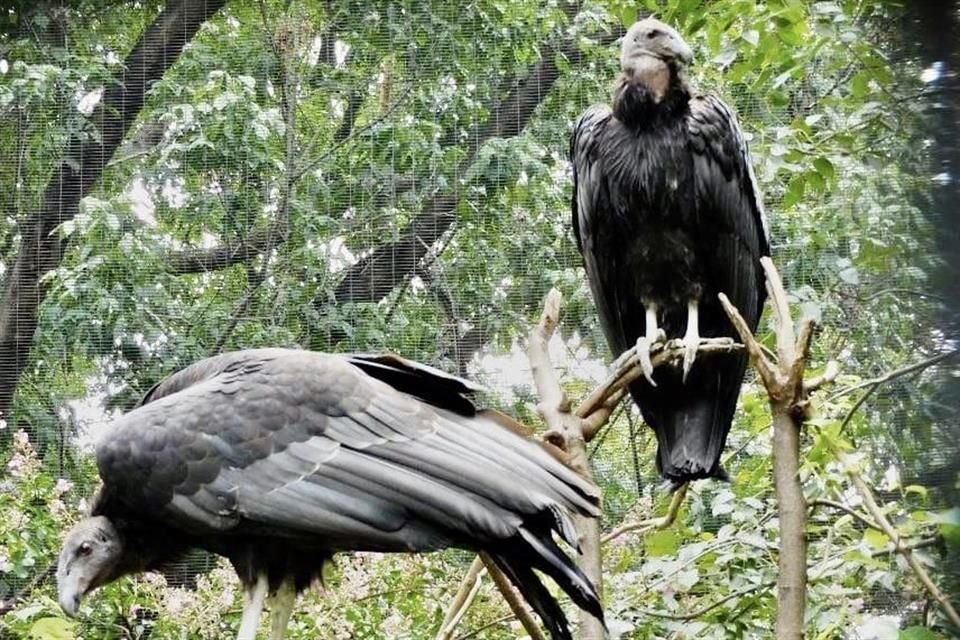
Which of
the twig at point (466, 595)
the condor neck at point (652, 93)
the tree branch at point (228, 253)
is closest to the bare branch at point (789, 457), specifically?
the twig at point (466, 595)

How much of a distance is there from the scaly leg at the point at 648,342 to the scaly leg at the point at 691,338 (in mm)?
62

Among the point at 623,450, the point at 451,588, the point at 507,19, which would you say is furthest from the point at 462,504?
the point at 507,19

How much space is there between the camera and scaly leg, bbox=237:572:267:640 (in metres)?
1.93

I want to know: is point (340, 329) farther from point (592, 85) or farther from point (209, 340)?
point (592, 85)

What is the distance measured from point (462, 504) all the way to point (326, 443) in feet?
0.87

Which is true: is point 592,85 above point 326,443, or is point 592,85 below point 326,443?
above

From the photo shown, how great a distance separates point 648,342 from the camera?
2.46 m

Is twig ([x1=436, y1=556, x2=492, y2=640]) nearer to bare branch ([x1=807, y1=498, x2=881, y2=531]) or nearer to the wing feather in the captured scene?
the wing feather

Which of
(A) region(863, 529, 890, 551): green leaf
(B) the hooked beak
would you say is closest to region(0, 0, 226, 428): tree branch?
(B) the hooked beak

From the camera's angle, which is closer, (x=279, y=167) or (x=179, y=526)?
(x=179, y=526)

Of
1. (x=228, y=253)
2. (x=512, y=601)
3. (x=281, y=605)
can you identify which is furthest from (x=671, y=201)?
(x=228, y=253)

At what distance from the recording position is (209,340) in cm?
395

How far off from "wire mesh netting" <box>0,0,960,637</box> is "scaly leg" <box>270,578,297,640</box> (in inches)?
55.3

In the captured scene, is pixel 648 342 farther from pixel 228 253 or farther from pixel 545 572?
pixel 228 253
